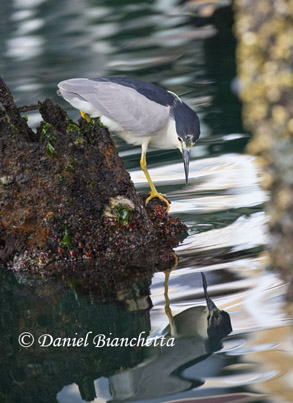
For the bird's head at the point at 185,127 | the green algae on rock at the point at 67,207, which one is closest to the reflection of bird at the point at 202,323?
the green algae on rock at the point at 67,207

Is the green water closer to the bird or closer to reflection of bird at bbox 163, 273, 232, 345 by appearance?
reflection of bird at bbox 163, 273, 232, 345

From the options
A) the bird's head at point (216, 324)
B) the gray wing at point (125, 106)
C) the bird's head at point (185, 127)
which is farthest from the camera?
the gray wing at point (125, 106)

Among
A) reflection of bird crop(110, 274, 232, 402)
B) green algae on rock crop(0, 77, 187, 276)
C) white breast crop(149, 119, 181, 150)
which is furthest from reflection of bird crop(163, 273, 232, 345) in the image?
white breast crop(149, 119, 181, 150)

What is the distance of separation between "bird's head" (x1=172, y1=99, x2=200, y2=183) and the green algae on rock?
781mm

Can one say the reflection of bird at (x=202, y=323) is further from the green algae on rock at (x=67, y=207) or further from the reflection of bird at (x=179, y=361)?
the green algae on rock at (x=67, y=207)

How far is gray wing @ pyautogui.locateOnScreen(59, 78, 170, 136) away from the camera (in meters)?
5.74

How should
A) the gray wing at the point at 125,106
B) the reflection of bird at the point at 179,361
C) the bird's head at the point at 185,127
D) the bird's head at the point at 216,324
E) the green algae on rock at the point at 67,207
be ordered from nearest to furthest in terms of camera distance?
the reflection of bird at the point at 179,361 → the bird's head at the point at 216,324 → the green algae on rock at the point at 67,207 → the bird's head at the point at 185,127 → the gray wing at the point at 125,106

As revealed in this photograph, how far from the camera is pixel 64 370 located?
358 centimetres

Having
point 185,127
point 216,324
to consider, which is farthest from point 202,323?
point 185,127

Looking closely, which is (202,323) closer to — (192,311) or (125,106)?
(192,311)

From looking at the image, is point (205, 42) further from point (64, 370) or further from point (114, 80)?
point (64, 370)

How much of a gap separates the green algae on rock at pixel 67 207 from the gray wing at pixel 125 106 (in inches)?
28.5

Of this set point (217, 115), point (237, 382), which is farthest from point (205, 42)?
point (237, 382)

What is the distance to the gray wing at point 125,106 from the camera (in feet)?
18.8
